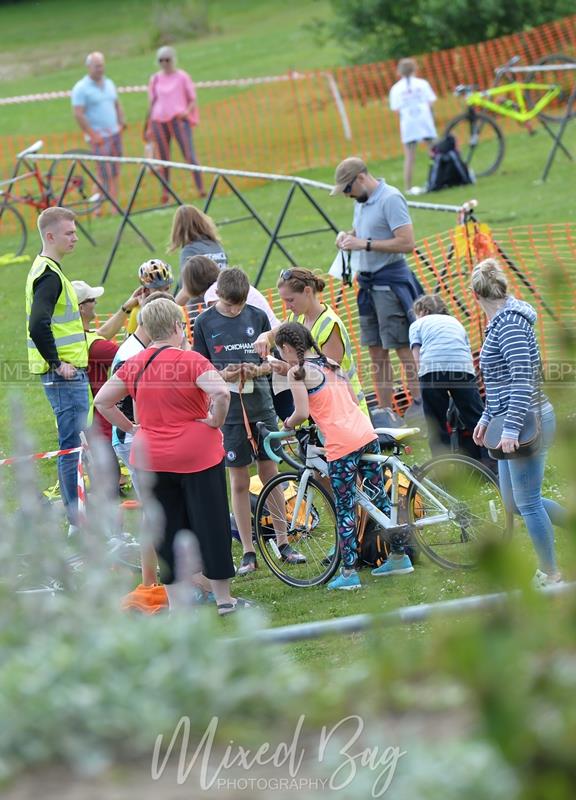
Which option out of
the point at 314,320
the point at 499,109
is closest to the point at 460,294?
the point at 314,320


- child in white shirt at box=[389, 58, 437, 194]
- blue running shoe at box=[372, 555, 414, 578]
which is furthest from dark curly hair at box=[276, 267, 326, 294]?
child in white shirt at box=[389, 58, 437, 194]

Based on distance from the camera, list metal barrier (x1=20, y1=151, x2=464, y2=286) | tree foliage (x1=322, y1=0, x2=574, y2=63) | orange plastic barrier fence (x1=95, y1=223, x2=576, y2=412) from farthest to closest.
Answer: tree foliage (x1=322, y1=0, x2=574, y2=63), metal barrier (x1=20, y1=151, x2=464, y2=286), orange plastic barrier fence (x1=95, y1=223, x2=576, y2=412)

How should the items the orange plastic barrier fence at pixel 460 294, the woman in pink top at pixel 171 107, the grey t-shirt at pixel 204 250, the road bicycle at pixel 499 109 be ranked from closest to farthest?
the grey t-shirt at pixel 204 250 < the orange plastic barrier fence at pixel 460 294 < the woman in pink top at pixel 171 107 < the road bicycle at pixel 499 109

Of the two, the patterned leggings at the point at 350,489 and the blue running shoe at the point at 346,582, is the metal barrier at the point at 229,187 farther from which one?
the blue running shoe at the point at 346,582

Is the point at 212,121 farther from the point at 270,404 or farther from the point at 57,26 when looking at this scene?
the point at 57,26

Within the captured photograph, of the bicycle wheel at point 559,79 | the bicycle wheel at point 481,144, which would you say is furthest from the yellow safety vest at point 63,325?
the bicycle wheel at point 559,79

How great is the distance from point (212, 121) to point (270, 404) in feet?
53.5

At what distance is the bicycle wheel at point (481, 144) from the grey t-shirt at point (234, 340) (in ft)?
34.8

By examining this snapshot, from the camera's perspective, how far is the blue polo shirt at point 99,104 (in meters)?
17.1

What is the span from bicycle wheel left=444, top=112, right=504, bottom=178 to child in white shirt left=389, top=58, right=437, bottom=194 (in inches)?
13.1

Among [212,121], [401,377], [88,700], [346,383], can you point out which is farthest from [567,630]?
[212,121]

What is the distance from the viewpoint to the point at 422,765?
2334mm

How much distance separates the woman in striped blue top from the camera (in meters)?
5.97

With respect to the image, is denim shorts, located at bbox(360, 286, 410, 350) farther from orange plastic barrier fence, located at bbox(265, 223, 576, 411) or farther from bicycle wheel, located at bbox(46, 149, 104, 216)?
bicycle wheel, located at bbox(46, 149, 104, 216)
